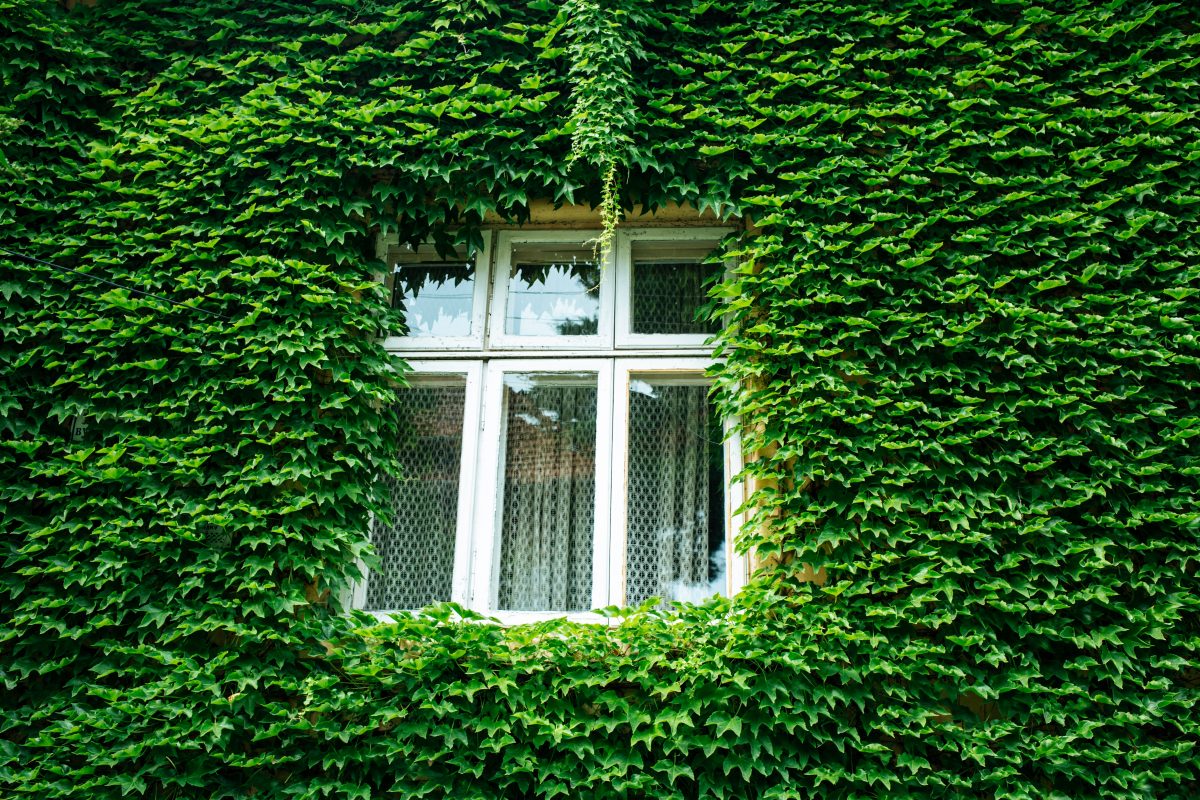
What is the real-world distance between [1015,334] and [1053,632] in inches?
50.2

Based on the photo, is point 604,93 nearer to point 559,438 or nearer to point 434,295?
point 434,295

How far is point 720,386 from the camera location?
3.85 m

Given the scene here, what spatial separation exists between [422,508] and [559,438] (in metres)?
0.78

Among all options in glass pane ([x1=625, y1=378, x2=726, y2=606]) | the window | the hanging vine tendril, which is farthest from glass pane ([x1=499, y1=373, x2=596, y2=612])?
the hanging vine tendril

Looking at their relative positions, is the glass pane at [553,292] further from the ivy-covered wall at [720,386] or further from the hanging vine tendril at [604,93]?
the ivy-covered wall at [720,386]

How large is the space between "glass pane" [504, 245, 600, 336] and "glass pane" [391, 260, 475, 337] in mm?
258

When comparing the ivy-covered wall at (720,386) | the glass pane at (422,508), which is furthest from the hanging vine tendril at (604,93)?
the glass pane at (422,508)

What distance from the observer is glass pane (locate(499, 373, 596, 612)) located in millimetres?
3961

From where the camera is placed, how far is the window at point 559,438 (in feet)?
12.9

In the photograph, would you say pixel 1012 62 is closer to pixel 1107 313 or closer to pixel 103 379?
pixel 1107 313

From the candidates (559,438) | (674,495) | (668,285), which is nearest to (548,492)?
(559,438)

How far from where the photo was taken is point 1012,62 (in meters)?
3.96

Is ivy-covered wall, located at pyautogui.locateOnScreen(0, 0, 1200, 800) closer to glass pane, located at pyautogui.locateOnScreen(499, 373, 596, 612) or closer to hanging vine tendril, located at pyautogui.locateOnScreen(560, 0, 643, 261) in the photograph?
hanging vine tendril, located at pyautogui.locateOnScreen(560, 0, 643, 261)

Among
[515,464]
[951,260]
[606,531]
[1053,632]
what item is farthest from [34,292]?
[1053,632]
